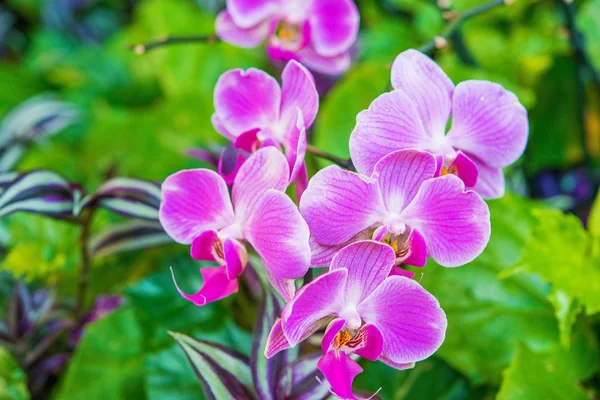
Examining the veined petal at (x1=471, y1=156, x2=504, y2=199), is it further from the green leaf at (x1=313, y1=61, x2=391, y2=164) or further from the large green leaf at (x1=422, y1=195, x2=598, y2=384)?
the green leaf at (x1=313, y1=61, x2=391, y2=164)

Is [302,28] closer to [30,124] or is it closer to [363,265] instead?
[363,265]

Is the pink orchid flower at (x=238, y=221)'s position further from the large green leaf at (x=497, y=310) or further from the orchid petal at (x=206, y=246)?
the large green leaf at (x=497, y=310)

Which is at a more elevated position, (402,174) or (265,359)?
(402,174)

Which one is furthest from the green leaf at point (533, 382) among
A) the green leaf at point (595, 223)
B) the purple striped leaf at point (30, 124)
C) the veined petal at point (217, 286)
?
the purple striped leaf at point (30, 124)

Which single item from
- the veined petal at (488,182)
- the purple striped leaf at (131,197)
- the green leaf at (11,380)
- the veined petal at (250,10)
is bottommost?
the green leaf at (11,380)

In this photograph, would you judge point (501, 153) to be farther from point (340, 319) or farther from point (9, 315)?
point (9, 315)

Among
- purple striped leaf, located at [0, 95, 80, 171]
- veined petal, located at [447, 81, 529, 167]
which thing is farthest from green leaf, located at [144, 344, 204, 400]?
purple striped leaf, located at [0, 95, 80, 171]

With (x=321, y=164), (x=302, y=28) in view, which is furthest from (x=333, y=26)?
(x=321, y=164)
